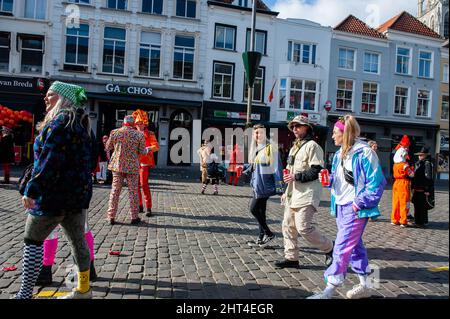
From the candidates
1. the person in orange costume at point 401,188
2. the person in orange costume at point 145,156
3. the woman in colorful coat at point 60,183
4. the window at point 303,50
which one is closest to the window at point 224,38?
the window at point 303,50

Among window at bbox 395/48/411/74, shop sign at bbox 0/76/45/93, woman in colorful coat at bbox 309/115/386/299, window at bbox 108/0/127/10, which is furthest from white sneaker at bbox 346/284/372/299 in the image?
window at bbox 108/0/127/10

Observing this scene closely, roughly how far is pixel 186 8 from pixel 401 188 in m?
17.1

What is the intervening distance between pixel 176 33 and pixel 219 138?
268 inches

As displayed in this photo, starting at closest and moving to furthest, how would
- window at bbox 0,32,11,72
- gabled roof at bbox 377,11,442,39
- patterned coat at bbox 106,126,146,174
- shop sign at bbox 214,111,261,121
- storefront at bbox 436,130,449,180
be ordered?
storefront at bbox 436,130,449,180 < gabled roof at bbox 377,11,442,39 < patterned coat at bbox 106,126,146,174 < window at bbox 0,32,11,72 < shop sign at bbox 214,111,261,121

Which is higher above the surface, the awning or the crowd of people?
the awning

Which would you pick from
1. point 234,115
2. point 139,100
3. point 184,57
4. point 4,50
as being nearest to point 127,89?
point 139,100

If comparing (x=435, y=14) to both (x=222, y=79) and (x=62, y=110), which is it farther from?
(x=222, y=79)

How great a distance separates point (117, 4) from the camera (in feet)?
64.4

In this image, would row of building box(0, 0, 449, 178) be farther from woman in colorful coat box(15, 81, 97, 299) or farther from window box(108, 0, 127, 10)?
woman in colorful coat box(15, 81, 97, 299)

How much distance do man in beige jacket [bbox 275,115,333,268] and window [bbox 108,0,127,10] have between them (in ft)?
60.9

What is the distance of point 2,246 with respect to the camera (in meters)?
4.29

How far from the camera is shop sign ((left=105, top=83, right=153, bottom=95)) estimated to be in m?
19.7

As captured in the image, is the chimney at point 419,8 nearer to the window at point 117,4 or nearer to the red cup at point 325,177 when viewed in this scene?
the red cup at point 325,177
